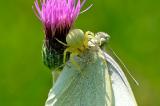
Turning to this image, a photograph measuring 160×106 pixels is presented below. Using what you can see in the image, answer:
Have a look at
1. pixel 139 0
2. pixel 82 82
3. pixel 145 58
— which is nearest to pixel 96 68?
pixel 82 82

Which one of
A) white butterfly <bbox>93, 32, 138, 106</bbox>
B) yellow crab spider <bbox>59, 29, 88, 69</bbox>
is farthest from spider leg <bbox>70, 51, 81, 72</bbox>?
white butterfly <bbox>93, 32, 138, 106</bbox>

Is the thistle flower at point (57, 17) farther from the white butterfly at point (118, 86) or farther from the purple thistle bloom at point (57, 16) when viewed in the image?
the white butterfly at point (118, 86)

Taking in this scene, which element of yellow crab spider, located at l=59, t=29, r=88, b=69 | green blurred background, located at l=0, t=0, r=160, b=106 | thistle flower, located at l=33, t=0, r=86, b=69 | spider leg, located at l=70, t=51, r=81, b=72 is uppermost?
thistle flower, located at l=33, t=0, r=86, b=69

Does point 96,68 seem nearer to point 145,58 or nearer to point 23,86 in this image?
point 23,86

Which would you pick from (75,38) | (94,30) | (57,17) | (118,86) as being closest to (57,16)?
(57,17)

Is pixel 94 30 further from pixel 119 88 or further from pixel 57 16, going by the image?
pixel 119 88

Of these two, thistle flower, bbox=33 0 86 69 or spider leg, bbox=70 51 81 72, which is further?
thistle flower, bbox=33 0 86 69

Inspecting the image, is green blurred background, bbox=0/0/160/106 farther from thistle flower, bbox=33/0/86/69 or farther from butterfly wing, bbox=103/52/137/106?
butterfly wing, bbox=103/52/137/106
